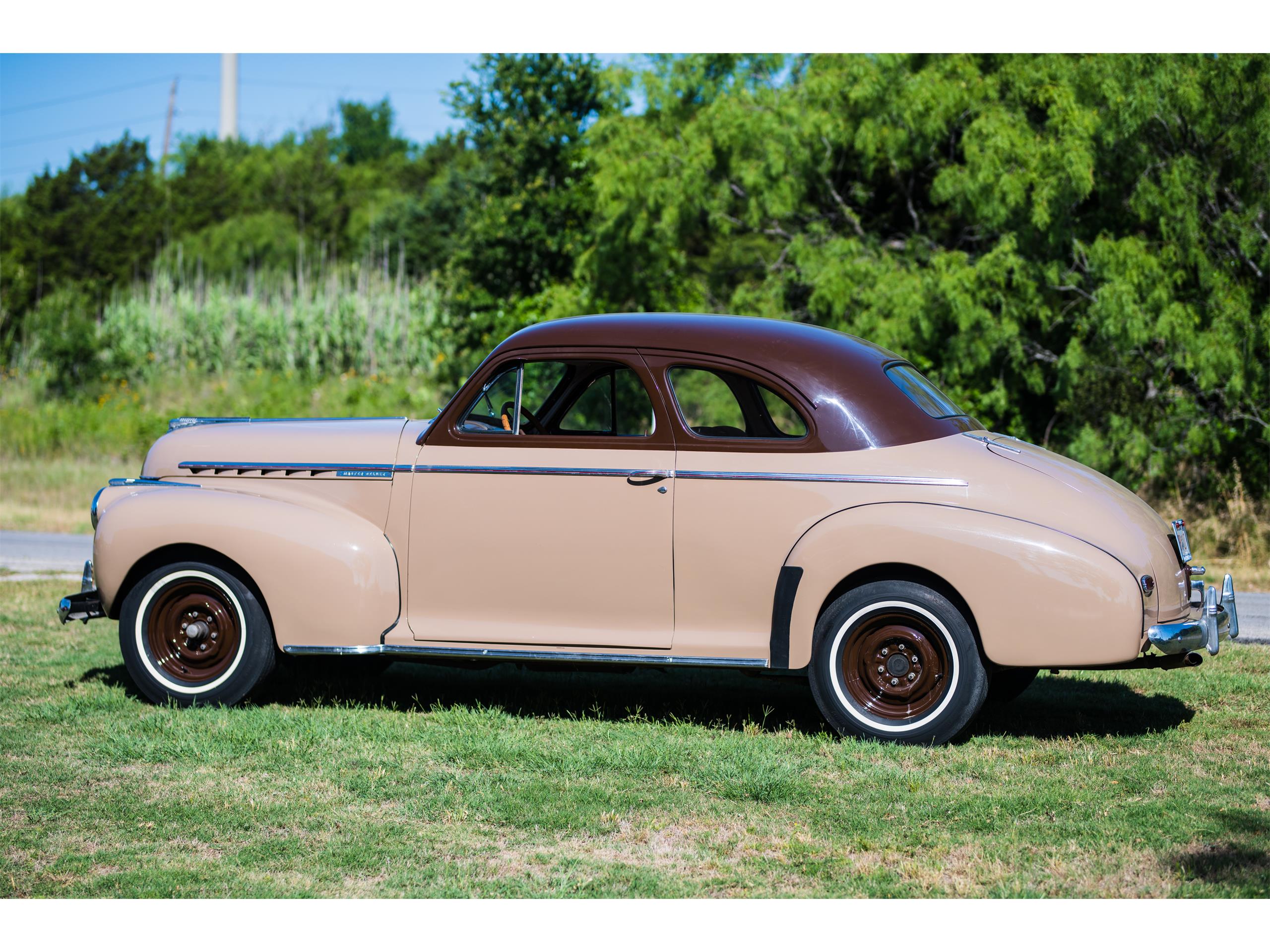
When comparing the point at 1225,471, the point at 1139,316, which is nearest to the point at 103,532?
the point at 1139,316

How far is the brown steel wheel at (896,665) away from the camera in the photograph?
19.4ft

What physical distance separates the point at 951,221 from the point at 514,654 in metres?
12.4

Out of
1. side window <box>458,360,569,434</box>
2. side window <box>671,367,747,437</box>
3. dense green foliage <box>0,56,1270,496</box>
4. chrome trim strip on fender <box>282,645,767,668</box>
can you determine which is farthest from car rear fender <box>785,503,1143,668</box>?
dense green foliage <box>0,56,1270,496</box>

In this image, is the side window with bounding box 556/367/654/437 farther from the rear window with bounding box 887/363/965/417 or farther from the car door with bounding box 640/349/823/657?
the rear window with bounding box 887/363/965/417

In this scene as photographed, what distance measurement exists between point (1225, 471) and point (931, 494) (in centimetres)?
984

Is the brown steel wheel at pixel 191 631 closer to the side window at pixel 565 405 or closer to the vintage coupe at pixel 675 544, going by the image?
the vintage coupe at pixel 675 544

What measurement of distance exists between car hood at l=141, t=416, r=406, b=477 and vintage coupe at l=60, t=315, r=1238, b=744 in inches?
0.7

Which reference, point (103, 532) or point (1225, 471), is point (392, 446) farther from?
point (1225, 471)

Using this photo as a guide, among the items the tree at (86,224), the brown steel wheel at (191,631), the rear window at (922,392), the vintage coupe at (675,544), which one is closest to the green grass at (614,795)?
the brown steel wheel at (191,631)

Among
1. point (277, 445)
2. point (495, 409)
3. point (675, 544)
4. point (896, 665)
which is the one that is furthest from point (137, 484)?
point (896, 665)

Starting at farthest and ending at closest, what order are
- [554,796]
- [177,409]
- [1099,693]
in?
1. [177,409]
2. [1099,693]
3. [554,796]

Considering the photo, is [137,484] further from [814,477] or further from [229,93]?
[229,93]

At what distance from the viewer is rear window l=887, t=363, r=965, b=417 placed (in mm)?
6344

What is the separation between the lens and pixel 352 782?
5.39 meters
